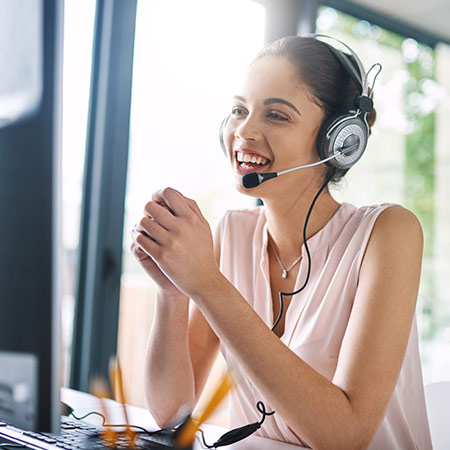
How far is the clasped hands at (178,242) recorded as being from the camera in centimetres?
99

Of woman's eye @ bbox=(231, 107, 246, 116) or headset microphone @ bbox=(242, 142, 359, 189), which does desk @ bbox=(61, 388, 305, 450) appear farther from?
woman's eye @ bbox=(231, 107, 246, 116)

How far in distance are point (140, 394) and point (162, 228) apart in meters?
2.04

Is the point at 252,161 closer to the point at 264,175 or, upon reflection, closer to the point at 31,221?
the point at 264,175

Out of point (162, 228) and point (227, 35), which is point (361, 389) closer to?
point (162, 228)

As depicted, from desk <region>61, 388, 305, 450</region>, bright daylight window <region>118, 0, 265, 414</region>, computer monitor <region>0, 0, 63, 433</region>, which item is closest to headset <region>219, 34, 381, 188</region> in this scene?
desk <region>61, 388, 305, 450</region>

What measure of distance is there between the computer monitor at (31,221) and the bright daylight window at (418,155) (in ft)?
7.37

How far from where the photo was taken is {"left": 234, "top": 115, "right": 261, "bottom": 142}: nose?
1.28m

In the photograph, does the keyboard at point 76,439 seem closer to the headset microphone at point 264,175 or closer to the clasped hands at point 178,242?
the clasped hands at point 178,242

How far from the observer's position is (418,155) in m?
3.04

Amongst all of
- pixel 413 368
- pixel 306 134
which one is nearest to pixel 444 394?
pixel 413 368

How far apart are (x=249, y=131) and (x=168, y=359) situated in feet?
1.67

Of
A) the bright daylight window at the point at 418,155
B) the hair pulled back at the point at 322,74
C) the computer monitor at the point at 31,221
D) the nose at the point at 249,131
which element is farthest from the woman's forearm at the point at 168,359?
the bright daylight window at the point at 418,155

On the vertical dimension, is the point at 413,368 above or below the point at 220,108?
below

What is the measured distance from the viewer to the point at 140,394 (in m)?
2.86
